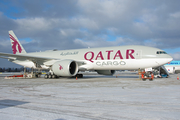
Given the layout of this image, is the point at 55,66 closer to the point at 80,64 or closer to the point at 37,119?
the point at 80,64

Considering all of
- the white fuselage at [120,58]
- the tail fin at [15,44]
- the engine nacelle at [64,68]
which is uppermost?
the tail fin at [15,44]

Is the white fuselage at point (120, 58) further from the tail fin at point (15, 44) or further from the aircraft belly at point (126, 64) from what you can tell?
the tail fin at point (15, 44)

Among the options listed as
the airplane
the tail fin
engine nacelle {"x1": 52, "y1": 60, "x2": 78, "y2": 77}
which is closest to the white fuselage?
the airplane

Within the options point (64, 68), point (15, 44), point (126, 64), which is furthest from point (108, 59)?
point (15, 44)

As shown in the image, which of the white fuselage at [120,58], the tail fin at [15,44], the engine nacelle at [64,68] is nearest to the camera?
the white fuselage at [120,58]

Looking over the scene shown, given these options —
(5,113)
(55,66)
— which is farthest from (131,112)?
(55,66)

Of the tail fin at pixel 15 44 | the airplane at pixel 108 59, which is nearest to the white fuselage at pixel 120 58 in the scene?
the airplane at pixel 108 59

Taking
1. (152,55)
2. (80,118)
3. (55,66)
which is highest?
(152,55)

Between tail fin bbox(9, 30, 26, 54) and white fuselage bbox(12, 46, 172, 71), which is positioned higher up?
tail fin bbox(9, 30, 26, 54)

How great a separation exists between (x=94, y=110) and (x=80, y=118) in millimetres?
822

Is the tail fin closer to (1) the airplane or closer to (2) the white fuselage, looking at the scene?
(1) the airplane

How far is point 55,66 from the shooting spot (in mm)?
18188

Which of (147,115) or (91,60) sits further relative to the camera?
(91,60)

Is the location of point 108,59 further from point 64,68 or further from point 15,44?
point 15,44
